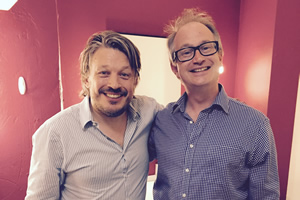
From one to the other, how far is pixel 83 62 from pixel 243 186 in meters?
1.21

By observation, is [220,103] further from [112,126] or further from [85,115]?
[85,115]

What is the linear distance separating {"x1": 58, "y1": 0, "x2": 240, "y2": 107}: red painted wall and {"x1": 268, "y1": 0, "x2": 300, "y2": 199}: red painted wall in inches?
32.8

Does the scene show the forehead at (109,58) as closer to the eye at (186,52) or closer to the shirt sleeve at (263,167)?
the eye at (186,52)

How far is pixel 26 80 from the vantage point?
6.54 feet

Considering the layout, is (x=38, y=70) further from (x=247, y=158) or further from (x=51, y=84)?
(x=247, y=158)

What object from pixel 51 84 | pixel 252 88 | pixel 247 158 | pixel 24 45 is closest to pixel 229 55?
pixel 252 88

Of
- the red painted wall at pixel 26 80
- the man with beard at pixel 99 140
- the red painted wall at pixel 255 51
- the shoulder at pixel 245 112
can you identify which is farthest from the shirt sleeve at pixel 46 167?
the red painted wall at pixel 255 51

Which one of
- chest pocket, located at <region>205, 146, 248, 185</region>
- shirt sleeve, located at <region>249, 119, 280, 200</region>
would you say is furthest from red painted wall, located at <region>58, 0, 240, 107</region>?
shirt sleeve, located at <region>249, 119, 280, 200</region>

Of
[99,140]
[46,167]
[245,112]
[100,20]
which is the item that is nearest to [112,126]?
[99,140]

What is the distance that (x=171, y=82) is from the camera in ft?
8.04

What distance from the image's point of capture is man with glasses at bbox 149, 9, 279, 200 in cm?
105

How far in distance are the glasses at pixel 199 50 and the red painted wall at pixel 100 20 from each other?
121 centimetres

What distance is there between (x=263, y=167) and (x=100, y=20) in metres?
1.98

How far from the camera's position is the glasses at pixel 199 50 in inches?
47.3
